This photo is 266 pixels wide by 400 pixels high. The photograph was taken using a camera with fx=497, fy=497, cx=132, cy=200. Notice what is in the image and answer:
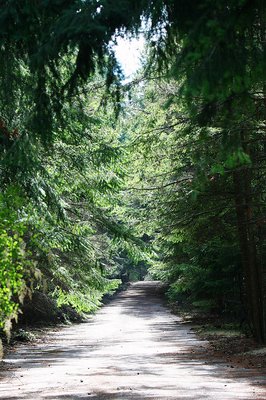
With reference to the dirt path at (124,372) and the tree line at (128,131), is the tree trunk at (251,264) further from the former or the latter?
the dirt path at (124,372)

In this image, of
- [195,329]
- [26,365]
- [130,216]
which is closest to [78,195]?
[130,216]

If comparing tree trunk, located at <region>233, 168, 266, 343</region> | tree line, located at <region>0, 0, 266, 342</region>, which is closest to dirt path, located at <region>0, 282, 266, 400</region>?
tree line, located at <region>0, 0, 266, 342</region>

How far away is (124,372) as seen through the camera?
11305 millimetres

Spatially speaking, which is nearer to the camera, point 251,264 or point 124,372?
point 124,372

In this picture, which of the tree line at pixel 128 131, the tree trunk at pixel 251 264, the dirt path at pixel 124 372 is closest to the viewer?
the tree line at pixel 128 131

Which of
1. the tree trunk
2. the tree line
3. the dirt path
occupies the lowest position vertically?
the dirt path

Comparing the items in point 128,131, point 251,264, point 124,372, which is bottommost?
point 124,372

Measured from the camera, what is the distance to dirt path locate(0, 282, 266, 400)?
8.55 metres

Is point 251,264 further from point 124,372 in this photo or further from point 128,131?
point 124,372

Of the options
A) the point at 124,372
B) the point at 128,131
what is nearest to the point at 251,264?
the point at 128,131

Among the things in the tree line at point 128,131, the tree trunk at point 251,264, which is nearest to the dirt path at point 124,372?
the tree line at point 128,131

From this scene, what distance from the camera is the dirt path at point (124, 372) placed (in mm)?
8555

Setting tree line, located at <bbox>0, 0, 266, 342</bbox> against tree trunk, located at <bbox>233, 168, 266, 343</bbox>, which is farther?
tree trunk, located at <bbox>233, 168, 266, 343</bbox>

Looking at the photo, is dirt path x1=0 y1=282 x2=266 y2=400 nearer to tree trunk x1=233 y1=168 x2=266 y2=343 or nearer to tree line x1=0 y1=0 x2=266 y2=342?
tree line x1=0 y1=0 x2=266 y2=342
